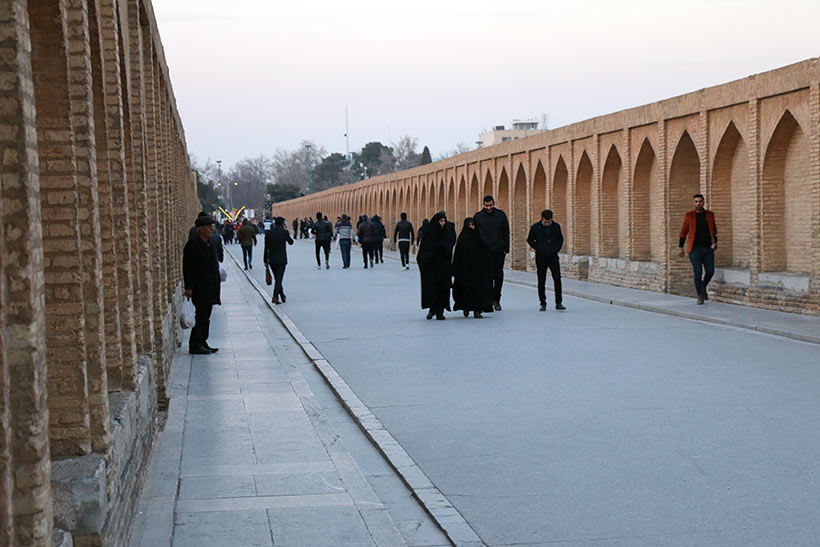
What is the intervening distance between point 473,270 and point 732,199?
590cm

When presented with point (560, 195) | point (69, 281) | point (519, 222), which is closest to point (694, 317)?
point (69, 281)

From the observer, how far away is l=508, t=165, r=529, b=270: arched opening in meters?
32.3

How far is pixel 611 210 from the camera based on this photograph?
25.6 meters

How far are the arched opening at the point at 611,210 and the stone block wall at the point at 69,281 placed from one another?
17.6 metres

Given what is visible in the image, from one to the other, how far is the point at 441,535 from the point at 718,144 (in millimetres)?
14858

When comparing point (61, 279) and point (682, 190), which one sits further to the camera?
point (682, 190)

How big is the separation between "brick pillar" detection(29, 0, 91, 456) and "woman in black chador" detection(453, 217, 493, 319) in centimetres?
1143

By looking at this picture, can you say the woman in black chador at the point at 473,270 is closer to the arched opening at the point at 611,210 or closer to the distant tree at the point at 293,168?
the arched opening at the point at 611,210

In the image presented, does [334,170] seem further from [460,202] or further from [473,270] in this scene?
[473,270]

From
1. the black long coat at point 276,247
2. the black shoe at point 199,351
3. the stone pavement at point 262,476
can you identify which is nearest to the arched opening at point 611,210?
the black long coat at point 276,247

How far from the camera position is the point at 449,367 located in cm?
1104

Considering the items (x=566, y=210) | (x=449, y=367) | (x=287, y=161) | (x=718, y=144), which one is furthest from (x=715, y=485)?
(x=287, y=161)

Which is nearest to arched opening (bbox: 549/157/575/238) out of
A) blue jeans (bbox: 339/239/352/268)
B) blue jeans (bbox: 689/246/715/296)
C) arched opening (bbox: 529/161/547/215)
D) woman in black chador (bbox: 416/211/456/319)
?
arched opening (bbox: 529/161/547/215)

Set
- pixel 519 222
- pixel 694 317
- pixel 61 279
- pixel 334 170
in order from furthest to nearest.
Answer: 1. pixel 334 170
2. pixel 519 222
3. pixel 694 317
4. pixel 61 279
